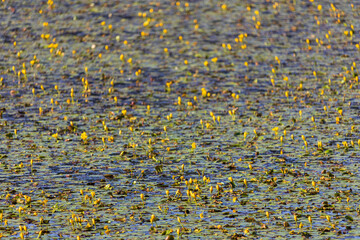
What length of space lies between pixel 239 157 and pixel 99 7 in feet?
47.3

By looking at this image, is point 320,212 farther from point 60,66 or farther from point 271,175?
point 60,66

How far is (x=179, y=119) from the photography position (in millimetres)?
14492

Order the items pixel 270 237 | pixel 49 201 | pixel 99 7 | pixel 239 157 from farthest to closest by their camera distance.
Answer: pixel 99 7 → pixel 239 157 → pixel 49 201 → pixel 270 237

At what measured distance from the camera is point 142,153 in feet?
40.8

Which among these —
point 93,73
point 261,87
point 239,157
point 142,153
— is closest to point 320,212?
point 239,157

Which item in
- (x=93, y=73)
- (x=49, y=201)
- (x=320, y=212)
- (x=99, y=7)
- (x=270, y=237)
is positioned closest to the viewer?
(x=270, y=237)

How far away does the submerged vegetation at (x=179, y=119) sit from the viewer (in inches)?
376

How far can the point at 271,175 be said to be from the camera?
36.4 feet

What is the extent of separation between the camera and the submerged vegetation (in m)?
9.54

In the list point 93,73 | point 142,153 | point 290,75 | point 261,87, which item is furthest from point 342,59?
point 142,153

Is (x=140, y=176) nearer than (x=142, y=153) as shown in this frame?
Yes

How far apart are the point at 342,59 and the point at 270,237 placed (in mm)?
11350

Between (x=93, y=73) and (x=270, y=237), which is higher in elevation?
(x=270, y=237)

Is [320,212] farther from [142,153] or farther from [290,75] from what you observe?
[290,75]
